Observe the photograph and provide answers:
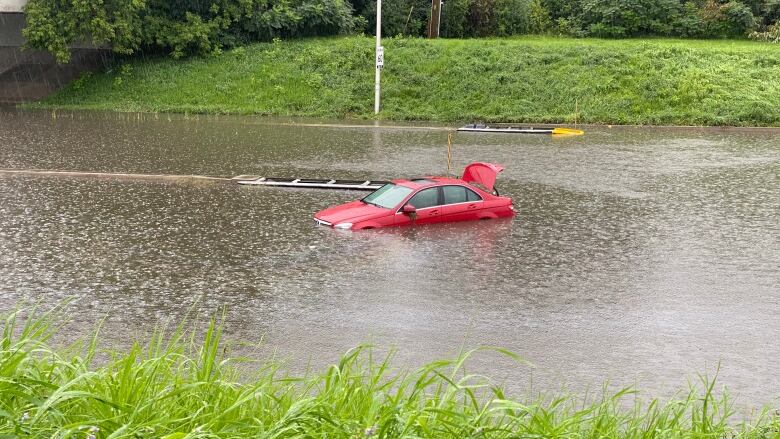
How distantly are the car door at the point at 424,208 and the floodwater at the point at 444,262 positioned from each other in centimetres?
30

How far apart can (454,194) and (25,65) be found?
103 ft

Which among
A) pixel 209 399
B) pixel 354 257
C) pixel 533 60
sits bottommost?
pixel 354 257

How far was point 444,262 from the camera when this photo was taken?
653 inches

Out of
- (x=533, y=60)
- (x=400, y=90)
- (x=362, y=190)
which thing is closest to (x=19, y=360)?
(x=362, y=190)

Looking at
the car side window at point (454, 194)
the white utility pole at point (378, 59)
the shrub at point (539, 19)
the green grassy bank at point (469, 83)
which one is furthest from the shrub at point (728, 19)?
the car side window at point (454, 194)

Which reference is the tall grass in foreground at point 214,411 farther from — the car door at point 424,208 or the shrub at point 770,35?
the shrub at point 770,35

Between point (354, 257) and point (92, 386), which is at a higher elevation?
point (92, 386)

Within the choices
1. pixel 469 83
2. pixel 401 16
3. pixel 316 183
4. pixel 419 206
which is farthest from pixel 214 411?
pixel 401 16

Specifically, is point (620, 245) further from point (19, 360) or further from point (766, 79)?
point (766, 79)

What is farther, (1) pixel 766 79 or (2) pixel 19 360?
(1) pixel 766 79

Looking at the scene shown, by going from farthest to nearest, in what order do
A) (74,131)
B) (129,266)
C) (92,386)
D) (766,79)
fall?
(766,79) → (74,131) → (129,266) → (92,386)

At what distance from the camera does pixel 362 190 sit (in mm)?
23281

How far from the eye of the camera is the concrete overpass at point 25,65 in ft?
139

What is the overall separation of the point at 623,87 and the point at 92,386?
117 ft
